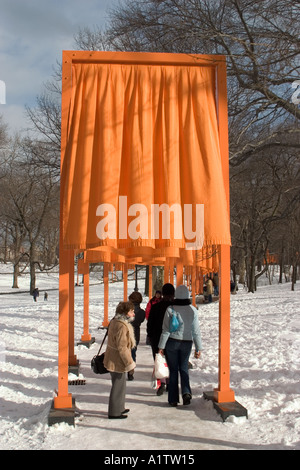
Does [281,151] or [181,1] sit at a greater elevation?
[181,1]

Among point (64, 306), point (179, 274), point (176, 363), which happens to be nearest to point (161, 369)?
point (176, 363)

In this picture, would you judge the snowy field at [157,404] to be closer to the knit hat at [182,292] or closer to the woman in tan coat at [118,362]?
the woman in tan coat at [118,362]

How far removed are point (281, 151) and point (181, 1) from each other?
4.87 m

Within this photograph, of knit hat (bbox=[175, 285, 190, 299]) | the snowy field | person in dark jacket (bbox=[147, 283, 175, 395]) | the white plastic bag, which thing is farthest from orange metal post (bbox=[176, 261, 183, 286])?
the white plastic bag

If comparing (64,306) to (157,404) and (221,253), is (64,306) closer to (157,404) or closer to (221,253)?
(157,404)

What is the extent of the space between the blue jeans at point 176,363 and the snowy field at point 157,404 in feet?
0.73

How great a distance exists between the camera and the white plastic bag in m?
6.49

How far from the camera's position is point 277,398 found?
6.60 meters

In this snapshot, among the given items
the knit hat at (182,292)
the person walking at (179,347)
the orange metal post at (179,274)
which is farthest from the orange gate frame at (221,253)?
the orange metal post at (179,274)

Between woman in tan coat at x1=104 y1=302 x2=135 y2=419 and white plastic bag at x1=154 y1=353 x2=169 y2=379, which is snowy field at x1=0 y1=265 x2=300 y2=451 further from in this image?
white plastic bag at x1=154 y1=353 x2=169 y2=379

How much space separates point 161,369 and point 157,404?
2.16ft

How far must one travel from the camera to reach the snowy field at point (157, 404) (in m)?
5.18

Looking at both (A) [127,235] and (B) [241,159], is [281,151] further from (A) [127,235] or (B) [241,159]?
(A) [127,235]
